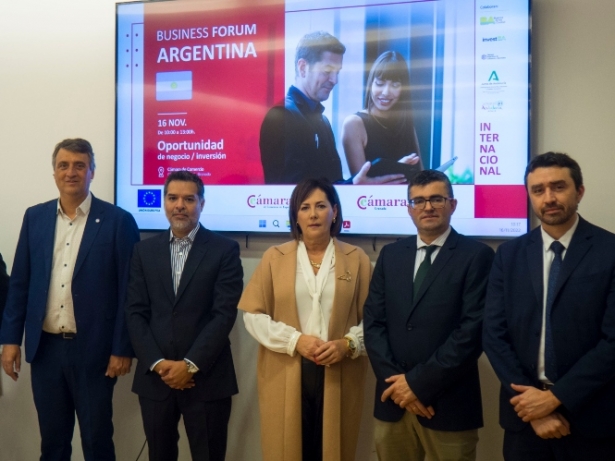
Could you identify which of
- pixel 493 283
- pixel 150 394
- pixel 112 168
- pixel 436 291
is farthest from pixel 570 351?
pixel 112 168

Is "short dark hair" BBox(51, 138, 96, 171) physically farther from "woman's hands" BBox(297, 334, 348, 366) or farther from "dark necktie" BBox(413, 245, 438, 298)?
"dark necktie" BBox(413, 245, 438, 298)

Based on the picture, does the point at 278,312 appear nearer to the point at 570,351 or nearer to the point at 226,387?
the point at 226,387

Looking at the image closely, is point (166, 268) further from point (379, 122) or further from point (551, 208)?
point (551, 208)

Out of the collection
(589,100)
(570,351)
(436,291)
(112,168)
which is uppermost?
(589,100)

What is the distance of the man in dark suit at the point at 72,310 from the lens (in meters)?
2.85

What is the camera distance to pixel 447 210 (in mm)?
2453

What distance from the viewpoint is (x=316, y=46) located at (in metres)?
3.21

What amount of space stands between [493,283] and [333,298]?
0.68 metres

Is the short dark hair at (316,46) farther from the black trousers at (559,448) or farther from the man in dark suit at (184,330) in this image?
the black trousers at (559,448)

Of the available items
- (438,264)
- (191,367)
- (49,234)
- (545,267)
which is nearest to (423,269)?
(438,264)

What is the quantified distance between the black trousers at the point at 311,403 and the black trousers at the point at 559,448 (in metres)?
0.78

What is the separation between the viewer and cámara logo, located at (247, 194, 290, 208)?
10.7ft

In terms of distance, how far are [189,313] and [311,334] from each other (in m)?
0.58

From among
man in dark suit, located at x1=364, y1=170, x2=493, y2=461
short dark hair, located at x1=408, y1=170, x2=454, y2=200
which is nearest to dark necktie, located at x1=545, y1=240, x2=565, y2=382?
man in dark suit, located at x1=364, y1=170, x2=493, y2=461
